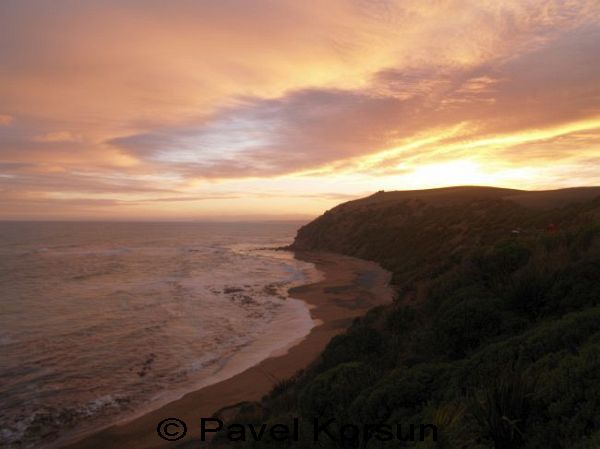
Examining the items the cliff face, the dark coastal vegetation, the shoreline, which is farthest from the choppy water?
the cliff face

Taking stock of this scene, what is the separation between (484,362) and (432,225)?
4164 centimetres

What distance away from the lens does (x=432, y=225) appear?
4594cm

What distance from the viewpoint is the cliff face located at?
2636cm

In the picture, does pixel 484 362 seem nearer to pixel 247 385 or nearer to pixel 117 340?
pixel 247 385

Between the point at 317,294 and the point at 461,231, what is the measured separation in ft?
53.8

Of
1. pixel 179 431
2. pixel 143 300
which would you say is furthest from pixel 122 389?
pixel 143 300

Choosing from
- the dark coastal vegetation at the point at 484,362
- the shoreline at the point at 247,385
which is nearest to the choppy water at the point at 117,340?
the shoreline at the point at 247,385

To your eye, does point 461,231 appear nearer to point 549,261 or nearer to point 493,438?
point 549,261

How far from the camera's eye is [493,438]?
4.21 m

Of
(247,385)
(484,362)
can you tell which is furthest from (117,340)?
(484,362)

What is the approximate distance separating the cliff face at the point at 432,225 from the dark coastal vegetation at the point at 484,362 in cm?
631

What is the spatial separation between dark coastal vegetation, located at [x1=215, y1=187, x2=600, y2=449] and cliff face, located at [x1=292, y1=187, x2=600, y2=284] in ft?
20.7

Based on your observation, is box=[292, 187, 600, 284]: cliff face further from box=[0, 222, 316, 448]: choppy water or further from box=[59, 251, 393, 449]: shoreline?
box=[0, 222, 316, 448]: choppy water

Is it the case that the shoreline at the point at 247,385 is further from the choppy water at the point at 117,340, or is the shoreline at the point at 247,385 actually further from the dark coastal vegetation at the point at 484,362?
the dark coastal vegetation at the point at 484,362
